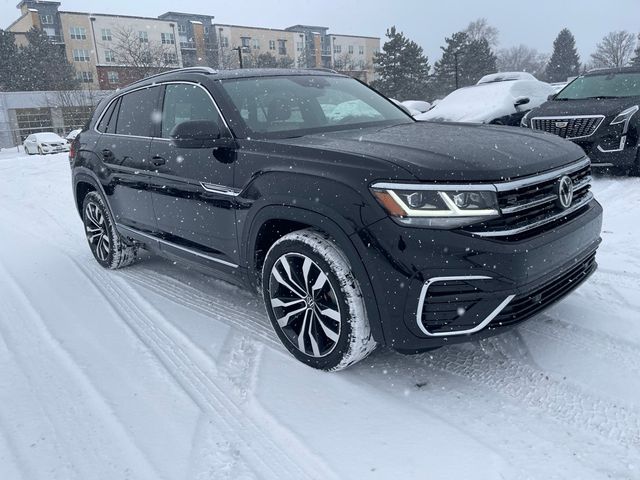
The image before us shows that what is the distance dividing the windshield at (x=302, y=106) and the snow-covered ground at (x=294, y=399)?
4.52ft

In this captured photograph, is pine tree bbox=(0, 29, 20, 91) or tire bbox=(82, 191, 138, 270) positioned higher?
pine tree bbox=(0, 29, 20, 91)

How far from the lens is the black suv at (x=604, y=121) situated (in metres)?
7.00

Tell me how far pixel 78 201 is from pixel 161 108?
2.06 m

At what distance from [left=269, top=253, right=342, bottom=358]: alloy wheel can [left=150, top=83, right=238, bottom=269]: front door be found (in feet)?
1.59

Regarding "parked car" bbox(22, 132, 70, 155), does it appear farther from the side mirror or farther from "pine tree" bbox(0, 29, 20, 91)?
"pine tree" bbox(0, 29, 20, 91)

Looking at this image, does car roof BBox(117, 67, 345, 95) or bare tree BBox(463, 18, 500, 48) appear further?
bare tree BBox(463, 18, 500, 48)

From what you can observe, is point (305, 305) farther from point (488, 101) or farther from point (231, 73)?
point (488, 101)

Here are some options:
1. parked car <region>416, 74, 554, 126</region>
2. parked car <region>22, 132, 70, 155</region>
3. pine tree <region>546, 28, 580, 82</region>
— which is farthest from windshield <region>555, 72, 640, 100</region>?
pine tree <region>546, 28, 580, 82</region>

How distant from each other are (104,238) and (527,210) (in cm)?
406

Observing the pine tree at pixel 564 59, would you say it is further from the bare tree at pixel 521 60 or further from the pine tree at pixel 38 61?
the pine tree at pixel 38 61

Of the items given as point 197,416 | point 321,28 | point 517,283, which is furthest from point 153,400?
point 321,28

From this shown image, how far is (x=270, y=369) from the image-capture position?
302 cm

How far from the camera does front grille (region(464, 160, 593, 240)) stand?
2.45m

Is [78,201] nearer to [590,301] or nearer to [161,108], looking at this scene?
[161,108]
